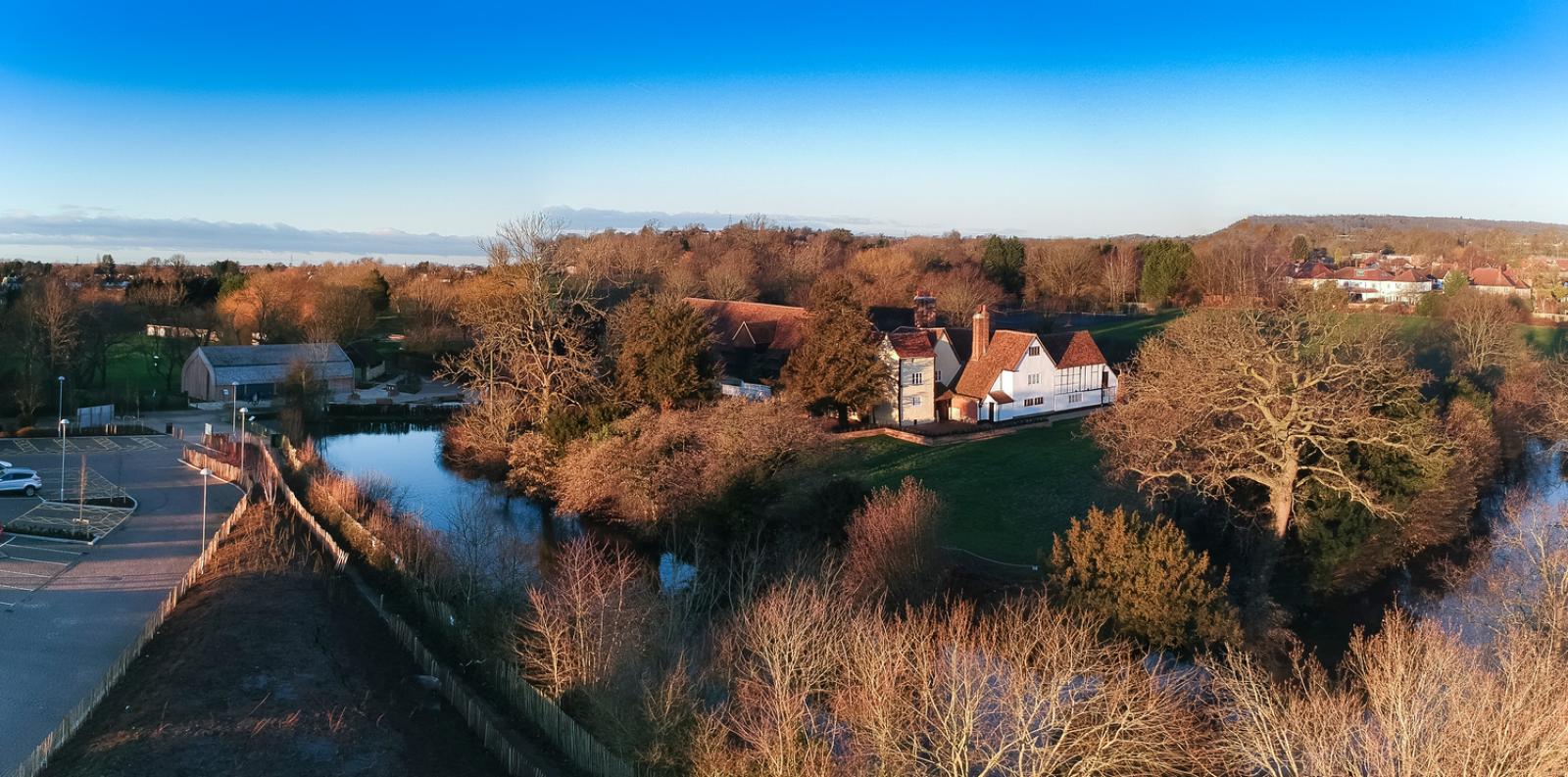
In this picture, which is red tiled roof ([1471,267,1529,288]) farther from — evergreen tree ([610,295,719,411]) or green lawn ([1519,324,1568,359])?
evergreen tree ([610,295,719,411])

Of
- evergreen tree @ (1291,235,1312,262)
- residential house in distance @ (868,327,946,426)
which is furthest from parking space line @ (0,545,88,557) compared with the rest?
evergreen tree @ (1291,235,1312,262)

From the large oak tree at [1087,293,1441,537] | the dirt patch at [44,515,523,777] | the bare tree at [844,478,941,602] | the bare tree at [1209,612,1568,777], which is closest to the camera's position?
the bare tree at [1209,612,1568,777]

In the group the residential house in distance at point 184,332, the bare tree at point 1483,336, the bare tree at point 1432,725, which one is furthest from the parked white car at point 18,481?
the bare tree at point 1483,336

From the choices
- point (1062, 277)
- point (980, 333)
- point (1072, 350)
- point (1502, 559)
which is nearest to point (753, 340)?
point (980, 333)

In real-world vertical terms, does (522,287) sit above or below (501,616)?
above

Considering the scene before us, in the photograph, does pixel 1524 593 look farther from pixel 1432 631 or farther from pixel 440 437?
pixel 440 437

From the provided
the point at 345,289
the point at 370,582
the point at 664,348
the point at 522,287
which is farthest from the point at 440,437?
the point at 345,289

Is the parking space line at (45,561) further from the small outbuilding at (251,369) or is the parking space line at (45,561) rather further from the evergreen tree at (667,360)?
the small outbuilding at (251,369)
